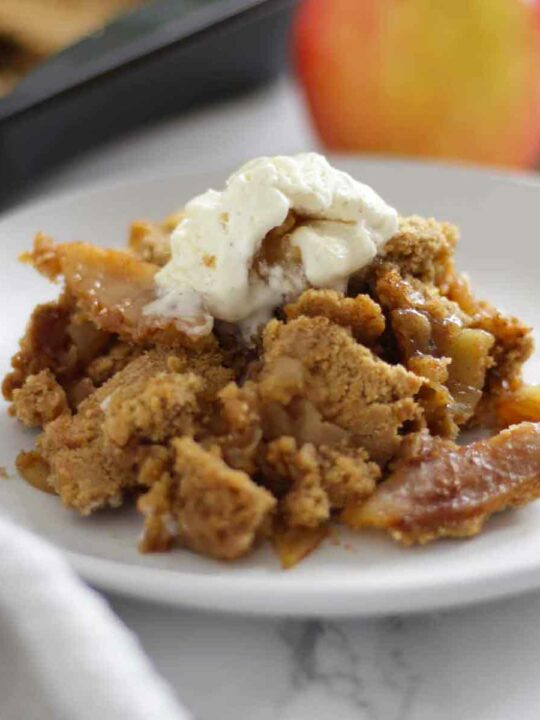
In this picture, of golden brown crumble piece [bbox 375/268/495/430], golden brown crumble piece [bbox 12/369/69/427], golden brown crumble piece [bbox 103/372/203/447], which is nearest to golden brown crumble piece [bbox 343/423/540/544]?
golden brown crumble piece [bbox 375/268/495/430]

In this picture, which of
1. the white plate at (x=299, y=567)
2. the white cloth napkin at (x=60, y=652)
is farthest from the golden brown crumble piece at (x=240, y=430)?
the white cloth napkin at (x=60, y=652)

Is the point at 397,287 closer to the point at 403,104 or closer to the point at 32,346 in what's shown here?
the point at 32,346

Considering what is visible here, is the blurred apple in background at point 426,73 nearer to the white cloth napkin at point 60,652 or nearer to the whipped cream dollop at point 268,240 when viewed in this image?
the whipped cream dollop at point 268,240

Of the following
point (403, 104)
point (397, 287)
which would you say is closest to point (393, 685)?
point (397, 287)

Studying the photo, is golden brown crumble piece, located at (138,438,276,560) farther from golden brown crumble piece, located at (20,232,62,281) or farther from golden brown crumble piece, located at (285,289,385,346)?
golden brown crumble piece, located at (20,232,62,281)

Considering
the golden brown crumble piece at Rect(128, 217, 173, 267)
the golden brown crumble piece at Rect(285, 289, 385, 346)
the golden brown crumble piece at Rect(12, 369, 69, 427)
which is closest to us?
the golden brown crumble piece at Rect(285, 289, 385, 346)
